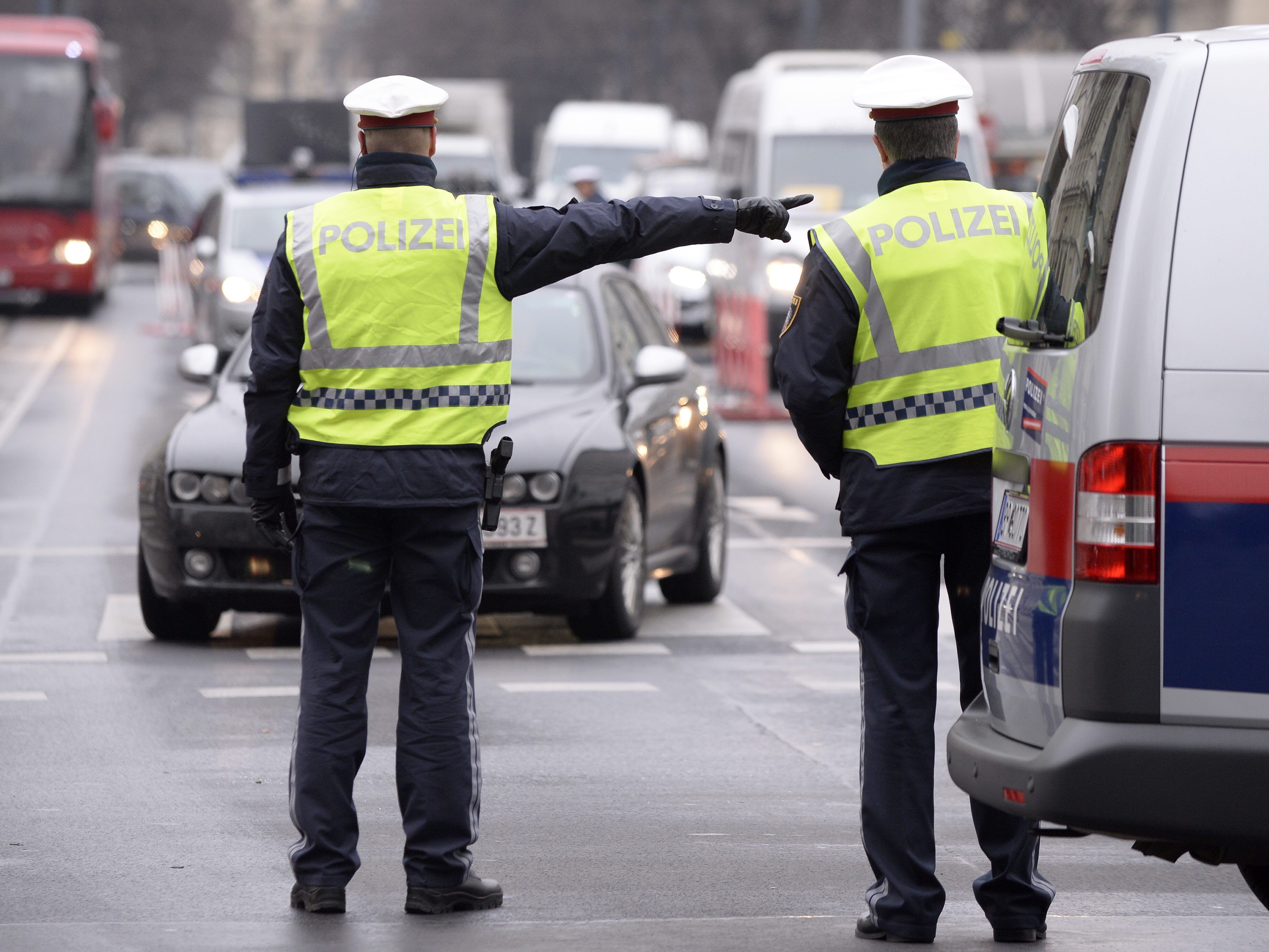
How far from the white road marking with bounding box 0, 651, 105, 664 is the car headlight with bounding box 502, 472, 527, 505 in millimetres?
1662

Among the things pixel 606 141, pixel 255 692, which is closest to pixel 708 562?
pixel 255 692

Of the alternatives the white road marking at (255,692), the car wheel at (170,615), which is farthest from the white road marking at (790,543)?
the white road marking at (255,692)

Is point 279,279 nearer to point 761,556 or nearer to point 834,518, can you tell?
point 761,556

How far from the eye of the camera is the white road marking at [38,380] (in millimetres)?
18094

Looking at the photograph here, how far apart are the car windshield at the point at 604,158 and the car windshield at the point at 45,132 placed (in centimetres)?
1012

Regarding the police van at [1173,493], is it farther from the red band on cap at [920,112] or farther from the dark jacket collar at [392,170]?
the dark jacket collar at [392,170]

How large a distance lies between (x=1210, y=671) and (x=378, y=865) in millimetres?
2353

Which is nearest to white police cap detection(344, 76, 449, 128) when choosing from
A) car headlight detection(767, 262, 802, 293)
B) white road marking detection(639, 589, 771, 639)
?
white road marking detection(639, 589, 771, 639)

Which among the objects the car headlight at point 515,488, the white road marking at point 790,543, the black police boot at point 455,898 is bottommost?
the white road marking at point 790,543

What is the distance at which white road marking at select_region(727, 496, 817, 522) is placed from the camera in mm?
Result: 13734

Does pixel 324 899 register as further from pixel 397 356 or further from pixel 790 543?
pixel 790 543

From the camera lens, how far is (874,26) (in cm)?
5216

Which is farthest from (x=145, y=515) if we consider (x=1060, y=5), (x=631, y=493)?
(x=1060, y=5)

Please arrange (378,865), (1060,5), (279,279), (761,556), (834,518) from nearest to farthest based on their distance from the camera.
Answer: (279,279) → (378,865) → (761,556) → (834,518) → (1060,5)
